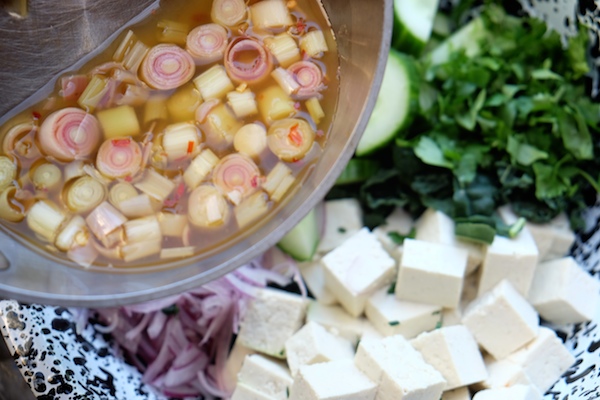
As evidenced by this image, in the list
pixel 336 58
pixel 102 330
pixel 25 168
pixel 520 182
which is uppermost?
pixel 336 58

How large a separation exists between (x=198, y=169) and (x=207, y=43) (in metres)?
0.40

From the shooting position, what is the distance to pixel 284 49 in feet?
7.12

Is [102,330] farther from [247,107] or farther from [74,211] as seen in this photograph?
[247,107]

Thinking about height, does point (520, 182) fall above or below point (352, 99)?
below

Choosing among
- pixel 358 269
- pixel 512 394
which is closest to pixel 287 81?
pixel 358 269

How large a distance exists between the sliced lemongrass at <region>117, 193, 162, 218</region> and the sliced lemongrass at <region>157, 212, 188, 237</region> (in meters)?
0.03

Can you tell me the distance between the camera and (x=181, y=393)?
2.61 m

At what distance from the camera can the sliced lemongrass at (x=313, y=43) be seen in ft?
7.11

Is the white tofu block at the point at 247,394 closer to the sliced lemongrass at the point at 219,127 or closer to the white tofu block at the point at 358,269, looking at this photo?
the white tofu block at the point at 358,269

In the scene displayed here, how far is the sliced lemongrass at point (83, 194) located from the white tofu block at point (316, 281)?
0.92 m

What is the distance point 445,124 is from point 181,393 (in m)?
1.47

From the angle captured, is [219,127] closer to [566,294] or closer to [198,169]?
[198,169]

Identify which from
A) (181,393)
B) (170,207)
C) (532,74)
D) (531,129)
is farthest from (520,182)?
(181,393)

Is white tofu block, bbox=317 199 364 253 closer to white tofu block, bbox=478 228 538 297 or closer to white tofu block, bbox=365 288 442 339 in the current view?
white tofu block, bbox=365 288 442 339
